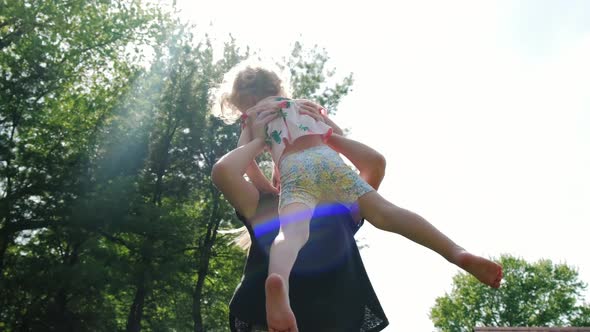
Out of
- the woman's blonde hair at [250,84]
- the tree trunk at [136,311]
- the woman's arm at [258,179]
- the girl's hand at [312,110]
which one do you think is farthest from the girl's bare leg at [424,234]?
the tree trunk at [136,311]

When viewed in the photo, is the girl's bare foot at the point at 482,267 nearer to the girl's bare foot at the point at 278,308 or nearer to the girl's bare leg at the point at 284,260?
the girl's bare leg at the point at 284,260

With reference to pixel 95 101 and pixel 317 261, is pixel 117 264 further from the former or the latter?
pixel 317 261

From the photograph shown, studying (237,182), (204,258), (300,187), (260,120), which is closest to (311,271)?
(300,187)

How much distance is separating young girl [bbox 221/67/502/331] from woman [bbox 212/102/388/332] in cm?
12

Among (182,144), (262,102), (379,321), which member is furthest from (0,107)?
(379,321)

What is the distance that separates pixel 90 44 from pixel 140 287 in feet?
23.5

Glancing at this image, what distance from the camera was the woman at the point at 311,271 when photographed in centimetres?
233

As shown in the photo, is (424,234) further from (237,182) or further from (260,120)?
(260,120)

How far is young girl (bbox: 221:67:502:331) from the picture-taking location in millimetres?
2193

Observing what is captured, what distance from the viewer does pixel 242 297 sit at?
2.44 m

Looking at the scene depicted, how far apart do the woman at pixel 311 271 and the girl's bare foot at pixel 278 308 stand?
327mm

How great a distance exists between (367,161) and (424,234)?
0.53m

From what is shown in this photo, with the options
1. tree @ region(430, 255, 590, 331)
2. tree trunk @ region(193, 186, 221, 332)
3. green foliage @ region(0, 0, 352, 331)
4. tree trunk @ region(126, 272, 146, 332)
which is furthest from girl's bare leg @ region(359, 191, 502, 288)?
tree @ region(430, 255, 590, 331)

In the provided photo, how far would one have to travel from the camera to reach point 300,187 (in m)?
2.53
